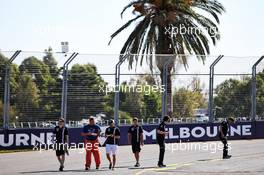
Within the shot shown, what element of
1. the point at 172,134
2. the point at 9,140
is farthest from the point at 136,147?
the point at 172,134

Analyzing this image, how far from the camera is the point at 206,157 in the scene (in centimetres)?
2062

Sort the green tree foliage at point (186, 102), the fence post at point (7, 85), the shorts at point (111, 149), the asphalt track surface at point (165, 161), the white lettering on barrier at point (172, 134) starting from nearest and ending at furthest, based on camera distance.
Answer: the asphalt track surface at point (165, 161), the shorts at point (111, 149), the fence post at point (7, 85), the white lettering on barrier at point (172, 134), the green tree foliage at point (186, 102)

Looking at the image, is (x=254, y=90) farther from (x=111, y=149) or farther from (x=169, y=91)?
(x=111, y=149)

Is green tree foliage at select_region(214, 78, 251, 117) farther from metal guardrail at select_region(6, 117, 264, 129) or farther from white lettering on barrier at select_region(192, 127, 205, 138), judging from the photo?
white lettering on barrier at select_region(192, 127, 205, 138)

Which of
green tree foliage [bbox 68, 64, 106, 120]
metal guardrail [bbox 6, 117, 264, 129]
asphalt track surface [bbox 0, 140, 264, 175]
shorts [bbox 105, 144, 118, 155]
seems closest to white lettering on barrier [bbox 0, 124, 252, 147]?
metal guardrail [bbox 6, 117, 264, 129]

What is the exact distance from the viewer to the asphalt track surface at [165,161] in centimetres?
1662

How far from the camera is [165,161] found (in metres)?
19.6

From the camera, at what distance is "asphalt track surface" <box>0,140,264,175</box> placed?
16620 millimetres

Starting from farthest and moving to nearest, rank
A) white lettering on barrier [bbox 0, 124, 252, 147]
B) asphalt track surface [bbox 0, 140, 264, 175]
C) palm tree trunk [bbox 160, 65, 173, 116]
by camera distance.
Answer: palm tree trunk [bbox 160, 65, 173, 116], white lettering on barrier [bbox 0, 124, 252, 147], asphalt track surface [bbox 0, 140, 264, 175]

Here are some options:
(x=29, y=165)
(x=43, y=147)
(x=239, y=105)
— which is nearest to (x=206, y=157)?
(x=29, y=165)

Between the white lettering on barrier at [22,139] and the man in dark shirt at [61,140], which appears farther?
the white lettering on barrier at [22,139]

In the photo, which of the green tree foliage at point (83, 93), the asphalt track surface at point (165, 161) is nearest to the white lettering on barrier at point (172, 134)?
the asphalt track surface at point (165, 161)

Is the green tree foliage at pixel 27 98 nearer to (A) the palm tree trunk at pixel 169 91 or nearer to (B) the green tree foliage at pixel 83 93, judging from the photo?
(B) the green tree foliage at pixel 83 93

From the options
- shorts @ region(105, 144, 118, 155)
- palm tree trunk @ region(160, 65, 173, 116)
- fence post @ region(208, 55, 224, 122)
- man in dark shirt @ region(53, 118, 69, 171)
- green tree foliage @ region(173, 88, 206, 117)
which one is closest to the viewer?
man in dark shirt @ region(53, 118, 69, 171)
